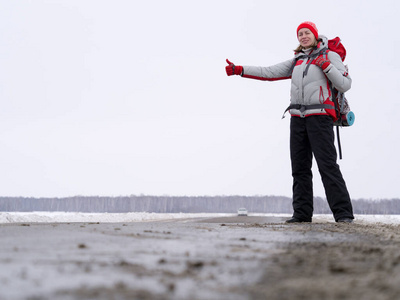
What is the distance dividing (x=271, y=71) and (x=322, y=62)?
0.87 metres

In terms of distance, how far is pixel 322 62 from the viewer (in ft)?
17.8

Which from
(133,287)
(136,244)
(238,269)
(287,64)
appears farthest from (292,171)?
(133,287)

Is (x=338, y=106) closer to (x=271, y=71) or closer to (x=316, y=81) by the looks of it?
(x=316, y=81)

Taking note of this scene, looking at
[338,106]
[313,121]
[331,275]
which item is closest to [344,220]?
[313,121]

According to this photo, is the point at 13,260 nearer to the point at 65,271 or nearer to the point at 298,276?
the point at 65,271

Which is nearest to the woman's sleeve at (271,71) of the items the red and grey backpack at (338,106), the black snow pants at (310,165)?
the red and grey backpack at (338,106)

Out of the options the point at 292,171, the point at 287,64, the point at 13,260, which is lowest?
the point at 13,260

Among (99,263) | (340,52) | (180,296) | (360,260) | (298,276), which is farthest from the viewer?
(340,52)

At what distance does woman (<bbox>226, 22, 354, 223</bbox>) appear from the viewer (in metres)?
5.39

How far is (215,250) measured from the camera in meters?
2.12

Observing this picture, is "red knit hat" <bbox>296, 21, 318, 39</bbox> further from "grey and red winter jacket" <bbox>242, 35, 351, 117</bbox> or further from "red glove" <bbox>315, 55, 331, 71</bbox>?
"red glove" <bbox>315, 55, 331, 71</bbox>

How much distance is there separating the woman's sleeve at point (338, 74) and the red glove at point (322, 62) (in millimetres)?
42

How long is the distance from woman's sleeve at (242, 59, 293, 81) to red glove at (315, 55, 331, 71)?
62 cm

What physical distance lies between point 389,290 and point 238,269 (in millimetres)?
511
